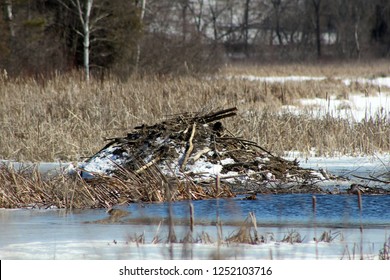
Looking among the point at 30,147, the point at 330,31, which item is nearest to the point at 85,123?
the point at 30,147

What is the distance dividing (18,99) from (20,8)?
16602mm

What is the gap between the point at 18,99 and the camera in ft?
49.2

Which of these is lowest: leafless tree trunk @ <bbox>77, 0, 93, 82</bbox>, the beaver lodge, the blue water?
the blue water

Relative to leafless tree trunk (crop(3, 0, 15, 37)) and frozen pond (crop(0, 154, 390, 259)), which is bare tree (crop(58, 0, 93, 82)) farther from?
frozen pond (crop(0, 154, 390, 259))

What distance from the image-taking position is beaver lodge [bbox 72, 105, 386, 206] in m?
8.21

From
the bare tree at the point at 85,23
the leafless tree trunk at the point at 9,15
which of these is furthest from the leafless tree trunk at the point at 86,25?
the leafless tree trunk at the point at 9,15

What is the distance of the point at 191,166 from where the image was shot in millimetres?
8961

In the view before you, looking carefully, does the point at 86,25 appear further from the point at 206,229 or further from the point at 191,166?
the point at 206,229

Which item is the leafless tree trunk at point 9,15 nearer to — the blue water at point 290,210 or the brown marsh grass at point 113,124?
the brown marsh grass at point 113,124

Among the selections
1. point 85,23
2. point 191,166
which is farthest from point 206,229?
point 85,23

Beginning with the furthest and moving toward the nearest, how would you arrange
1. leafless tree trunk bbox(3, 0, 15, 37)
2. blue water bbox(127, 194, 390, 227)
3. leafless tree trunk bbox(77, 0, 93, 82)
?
leafless tree trunk bbox(77, 0, 93, 82) < leafless tree trunk bbox(3, 0, 15, 37) < blue water bbox(127, 194, 390, 227)

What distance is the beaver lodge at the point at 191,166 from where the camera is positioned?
821 centimetres

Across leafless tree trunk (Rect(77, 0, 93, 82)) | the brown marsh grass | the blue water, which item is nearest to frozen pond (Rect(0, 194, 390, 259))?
the blue water
